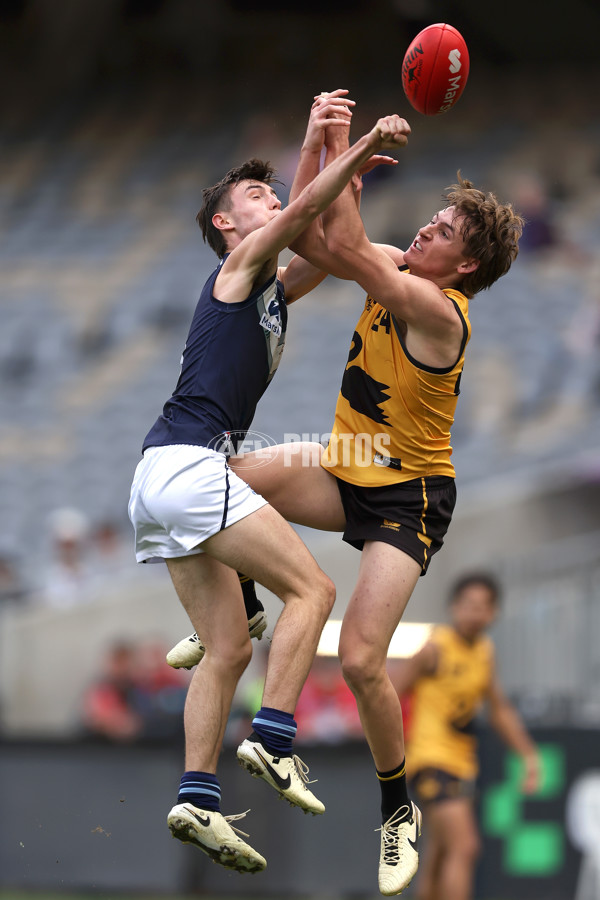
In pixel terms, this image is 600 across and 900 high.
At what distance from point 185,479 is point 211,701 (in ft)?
2.88

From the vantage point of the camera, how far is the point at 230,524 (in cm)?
457

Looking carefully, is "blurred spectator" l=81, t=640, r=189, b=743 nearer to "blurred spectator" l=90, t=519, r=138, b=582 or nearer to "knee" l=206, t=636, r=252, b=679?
"blurred spectator" l=90, t=519, r=138, b=582

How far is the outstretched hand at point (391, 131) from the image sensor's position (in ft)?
14.7

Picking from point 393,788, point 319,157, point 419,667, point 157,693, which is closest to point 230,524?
point 393,788

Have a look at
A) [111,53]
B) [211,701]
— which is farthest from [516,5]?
[211,701]

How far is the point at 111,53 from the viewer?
17391 millimetres

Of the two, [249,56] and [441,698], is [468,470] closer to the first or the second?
[441,698]

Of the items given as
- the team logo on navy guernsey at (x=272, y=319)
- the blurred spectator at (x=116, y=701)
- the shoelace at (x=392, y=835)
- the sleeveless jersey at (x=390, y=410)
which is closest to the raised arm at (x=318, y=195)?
the team logo on navy guernsey at (x=272, y=319)

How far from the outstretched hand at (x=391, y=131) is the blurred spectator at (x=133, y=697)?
22.8 ft

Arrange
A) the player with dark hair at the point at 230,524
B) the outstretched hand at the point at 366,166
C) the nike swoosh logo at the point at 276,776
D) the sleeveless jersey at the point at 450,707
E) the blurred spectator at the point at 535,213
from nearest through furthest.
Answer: the nike swoosh logo at the point at 276,776, the player with dark hair at the point at 230,524, the outstretched hand at the point at 366,166, the sleeveless jersey at the point at 450,707, the blurred spectator at the point at 535,213

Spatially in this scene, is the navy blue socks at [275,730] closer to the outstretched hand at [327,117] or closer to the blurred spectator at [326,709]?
the outstretched hand at [327,117]

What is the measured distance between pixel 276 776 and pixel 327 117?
256 centimetres

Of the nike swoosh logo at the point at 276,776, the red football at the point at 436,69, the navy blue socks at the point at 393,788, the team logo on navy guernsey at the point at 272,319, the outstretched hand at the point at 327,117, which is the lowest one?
the navy blue socks at the point at 393,788

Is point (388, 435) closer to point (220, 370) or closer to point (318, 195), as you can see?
point (220, 370)
